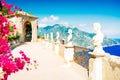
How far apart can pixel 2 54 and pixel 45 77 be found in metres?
5.01

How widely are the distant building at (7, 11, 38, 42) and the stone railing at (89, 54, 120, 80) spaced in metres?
32.4

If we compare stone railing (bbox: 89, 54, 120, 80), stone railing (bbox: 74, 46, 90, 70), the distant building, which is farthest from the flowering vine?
the distant building

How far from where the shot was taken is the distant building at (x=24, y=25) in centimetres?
4253

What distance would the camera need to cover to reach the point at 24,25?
1854 inches

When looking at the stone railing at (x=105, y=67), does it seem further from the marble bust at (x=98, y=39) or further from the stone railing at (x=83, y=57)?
the stone railing at (x=83, y=57)

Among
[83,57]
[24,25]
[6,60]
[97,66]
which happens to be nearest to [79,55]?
[83,57]

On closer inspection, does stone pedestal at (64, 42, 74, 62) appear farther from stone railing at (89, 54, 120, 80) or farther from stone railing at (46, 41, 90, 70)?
stone railing at (89, 54, 120, 80)

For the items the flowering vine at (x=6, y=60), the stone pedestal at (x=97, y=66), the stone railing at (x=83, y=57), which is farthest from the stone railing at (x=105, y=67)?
the flowering vine at (x=6, y=60)

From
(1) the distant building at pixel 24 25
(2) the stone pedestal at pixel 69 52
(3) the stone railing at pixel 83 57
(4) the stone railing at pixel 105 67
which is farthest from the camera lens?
(1) the distant building at pixel 24 25

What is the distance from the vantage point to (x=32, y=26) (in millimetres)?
47094

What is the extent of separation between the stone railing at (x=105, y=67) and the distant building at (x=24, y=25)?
1277 inches

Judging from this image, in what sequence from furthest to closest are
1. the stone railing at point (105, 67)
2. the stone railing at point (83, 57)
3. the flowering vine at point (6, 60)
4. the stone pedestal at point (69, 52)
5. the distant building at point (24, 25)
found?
the distant building at point (24, 25), the stone pedestal at point (69, 52), the stone railing at point (83, 57), the stone railing at point (105, 67), the flowering vine at point (6, 60)

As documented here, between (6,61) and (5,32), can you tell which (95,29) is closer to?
(5,32)

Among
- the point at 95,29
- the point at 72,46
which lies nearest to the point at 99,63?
the point at 95,29
